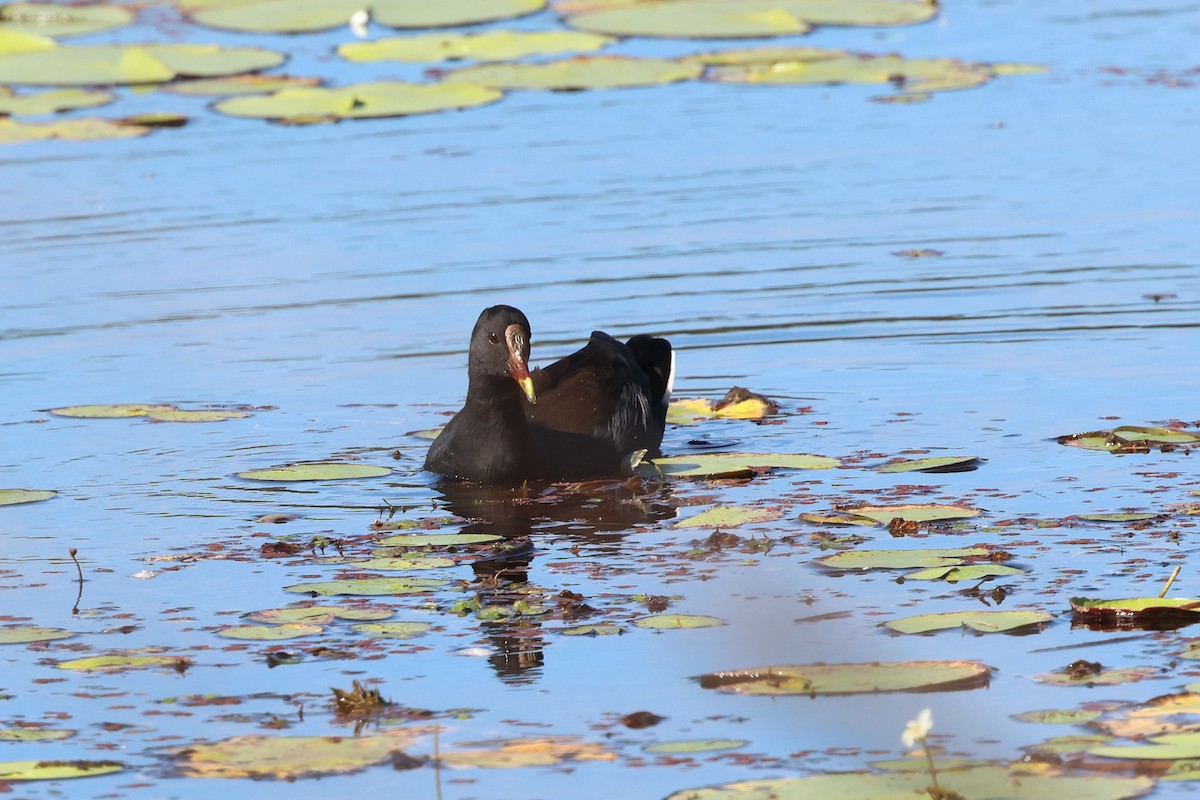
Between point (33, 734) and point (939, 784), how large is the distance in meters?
2.49

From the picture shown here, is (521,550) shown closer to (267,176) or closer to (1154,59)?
(267,176)

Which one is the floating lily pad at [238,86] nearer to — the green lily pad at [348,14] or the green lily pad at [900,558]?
the green lily pad at [348,14]

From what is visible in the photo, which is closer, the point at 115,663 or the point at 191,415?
the point at 115,663

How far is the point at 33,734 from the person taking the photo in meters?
5.81

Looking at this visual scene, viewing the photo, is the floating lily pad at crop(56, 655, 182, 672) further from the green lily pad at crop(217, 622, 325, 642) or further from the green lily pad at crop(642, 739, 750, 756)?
the green lily pad at crop(642, 739, 750, 756)

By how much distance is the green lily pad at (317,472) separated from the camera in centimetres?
911

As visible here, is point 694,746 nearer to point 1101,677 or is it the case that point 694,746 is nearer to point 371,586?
point 1101,677

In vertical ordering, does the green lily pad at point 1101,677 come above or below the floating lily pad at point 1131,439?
below

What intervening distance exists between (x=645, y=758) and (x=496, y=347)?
391 cm

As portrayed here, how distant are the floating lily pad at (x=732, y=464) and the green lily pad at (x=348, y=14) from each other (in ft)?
43.4

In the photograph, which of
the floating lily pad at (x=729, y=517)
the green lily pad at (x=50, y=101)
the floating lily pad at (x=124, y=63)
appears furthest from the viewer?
the floating lily pad at (x=124, y=63)

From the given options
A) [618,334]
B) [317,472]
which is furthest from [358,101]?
[317,472]

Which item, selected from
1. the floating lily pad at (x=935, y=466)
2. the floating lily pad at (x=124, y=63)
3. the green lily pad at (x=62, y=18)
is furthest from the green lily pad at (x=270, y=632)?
the green lily pad at (x=62, y=18)

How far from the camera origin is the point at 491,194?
1524 cm
